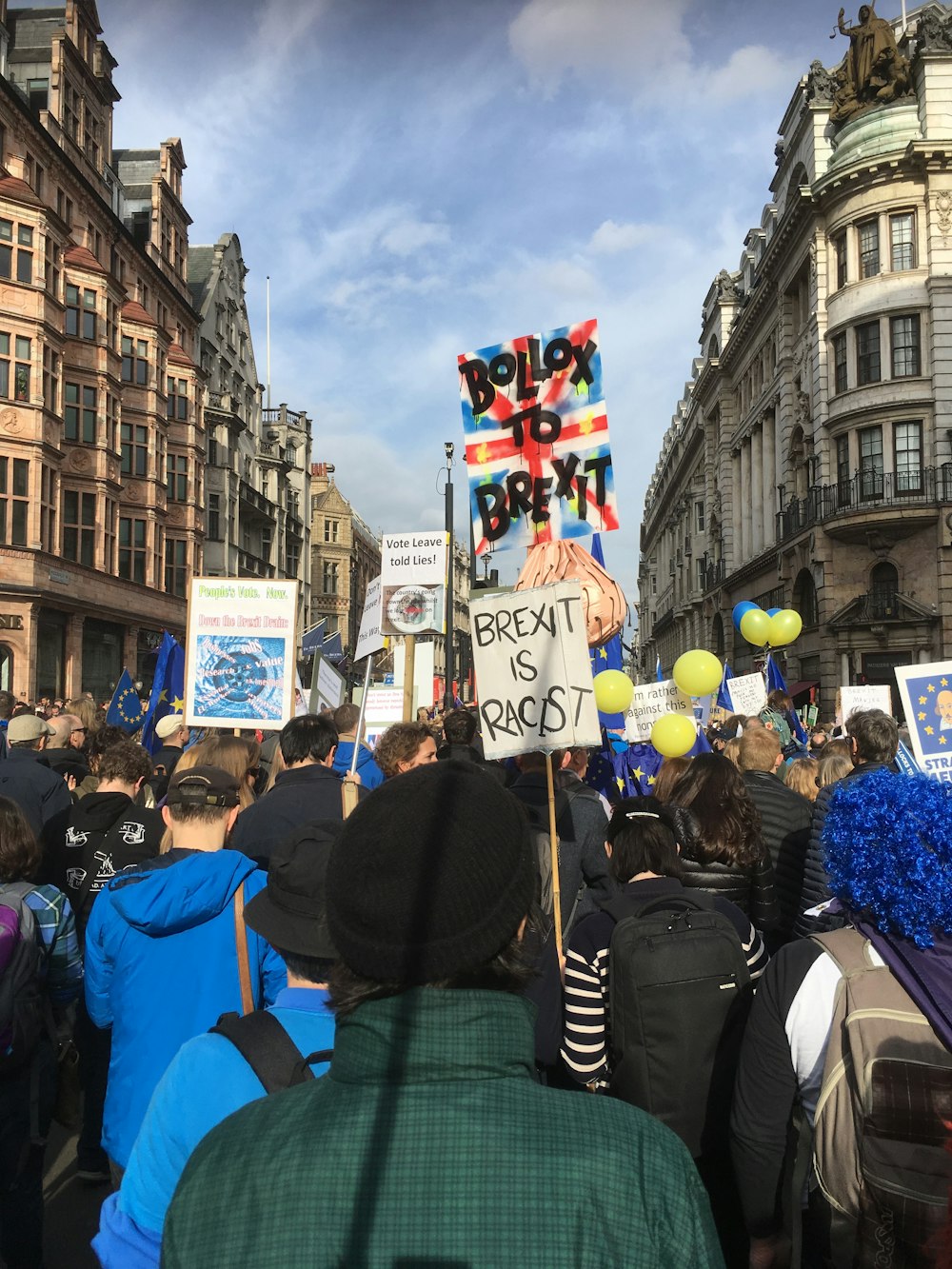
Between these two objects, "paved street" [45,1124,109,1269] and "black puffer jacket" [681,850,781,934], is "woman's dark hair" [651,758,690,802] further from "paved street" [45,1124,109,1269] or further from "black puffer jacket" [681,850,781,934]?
"paved street" [45,1124,109,1269]

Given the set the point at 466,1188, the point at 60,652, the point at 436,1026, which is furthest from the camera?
the point at 60,652

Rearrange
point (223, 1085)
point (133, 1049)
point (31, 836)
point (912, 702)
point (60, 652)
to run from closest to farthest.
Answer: point (223, 1085)
point (133, 1049)
point (31, 836)
point (912, 702)
point (60, 652)

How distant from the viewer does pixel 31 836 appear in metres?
3.70

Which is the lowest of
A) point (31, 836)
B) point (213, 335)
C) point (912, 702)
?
point (31, 836)

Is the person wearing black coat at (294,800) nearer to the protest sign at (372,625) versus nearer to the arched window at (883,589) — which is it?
the protest sign at (372,625)

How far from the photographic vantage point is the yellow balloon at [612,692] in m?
8.89

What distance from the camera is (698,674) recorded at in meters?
10.3

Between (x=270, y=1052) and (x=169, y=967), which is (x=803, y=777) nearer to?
(x=169, y=967)

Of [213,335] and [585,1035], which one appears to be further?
[213,335]

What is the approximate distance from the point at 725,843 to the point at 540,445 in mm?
4460

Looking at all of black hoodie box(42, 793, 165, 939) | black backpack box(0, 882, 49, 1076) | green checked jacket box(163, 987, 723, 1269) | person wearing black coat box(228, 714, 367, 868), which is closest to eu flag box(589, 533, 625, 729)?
person wearing black coat box(228, 714, 367, 868)

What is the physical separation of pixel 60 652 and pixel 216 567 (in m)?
12.5

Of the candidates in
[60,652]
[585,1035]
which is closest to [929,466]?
[60,652]

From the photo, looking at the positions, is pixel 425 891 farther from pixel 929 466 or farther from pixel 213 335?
pixel 213 335
